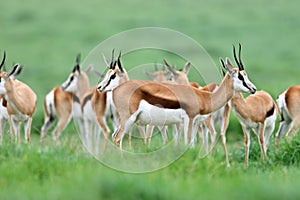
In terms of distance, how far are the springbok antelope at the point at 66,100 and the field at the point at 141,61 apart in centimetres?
40

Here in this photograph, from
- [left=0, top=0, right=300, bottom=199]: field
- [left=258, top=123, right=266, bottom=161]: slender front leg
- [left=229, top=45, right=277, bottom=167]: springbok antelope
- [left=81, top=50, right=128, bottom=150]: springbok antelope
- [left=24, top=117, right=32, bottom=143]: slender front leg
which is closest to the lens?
[left=0, top=0, right=300, bottom=199]: field

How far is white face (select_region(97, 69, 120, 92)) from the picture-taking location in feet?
31.3

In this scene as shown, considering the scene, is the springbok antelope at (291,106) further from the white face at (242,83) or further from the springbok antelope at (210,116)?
the white face at (242,83)

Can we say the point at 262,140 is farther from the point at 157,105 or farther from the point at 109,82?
the point at 109,82

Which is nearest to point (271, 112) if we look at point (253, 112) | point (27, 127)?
point (253, 112)

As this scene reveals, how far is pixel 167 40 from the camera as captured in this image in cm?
2722

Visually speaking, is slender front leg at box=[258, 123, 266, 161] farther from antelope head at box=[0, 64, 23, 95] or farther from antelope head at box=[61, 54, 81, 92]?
antelope head at box=[61, 54, 81, 92]

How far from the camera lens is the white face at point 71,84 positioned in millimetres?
12938

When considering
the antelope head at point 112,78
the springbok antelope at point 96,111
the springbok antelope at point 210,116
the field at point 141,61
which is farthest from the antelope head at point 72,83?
the antelope head at point 112,78

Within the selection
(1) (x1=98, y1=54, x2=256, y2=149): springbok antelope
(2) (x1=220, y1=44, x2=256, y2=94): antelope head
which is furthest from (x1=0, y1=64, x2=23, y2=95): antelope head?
(2) (x1=220, y1=44, x2=256, y2=94): antelope head

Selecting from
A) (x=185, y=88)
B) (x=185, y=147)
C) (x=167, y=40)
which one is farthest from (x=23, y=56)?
(x=185, y=147)

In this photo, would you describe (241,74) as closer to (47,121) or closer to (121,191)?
(121,191)

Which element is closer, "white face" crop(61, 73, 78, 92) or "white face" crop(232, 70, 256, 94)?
"white face" crop(232, 70, 256, 94)

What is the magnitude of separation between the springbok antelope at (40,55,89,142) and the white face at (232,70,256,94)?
432 centimetres
